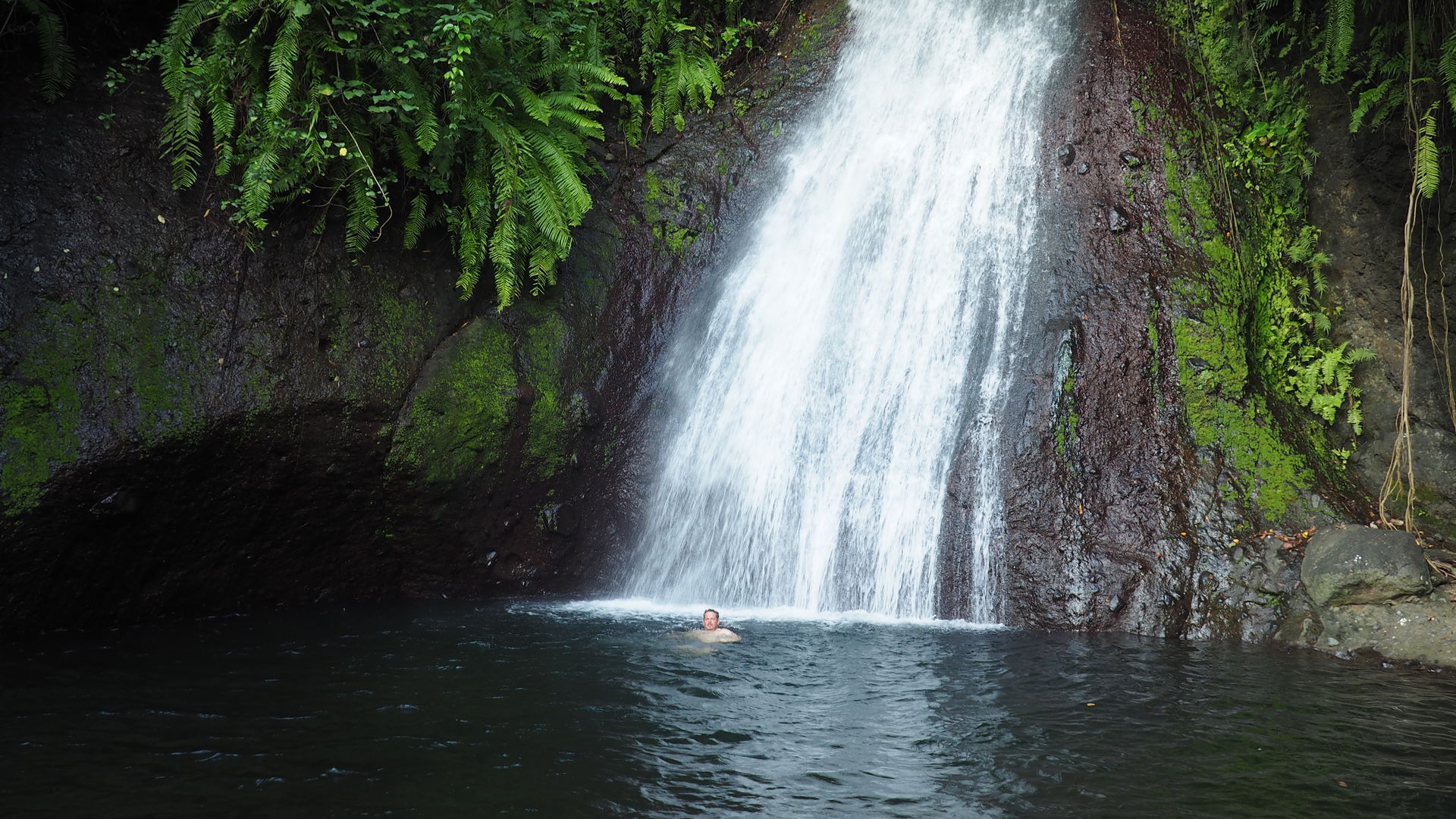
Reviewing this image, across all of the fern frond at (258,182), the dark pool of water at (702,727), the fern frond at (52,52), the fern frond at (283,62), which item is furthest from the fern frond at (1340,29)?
the fern frond at (52,52)

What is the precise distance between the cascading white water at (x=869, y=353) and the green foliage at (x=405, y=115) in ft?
7.46

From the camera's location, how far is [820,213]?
10.2 meters

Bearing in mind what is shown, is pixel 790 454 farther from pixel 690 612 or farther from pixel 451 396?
pixel 451 396

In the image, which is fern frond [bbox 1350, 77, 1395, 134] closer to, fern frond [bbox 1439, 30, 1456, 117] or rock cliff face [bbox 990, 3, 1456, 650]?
rock cliff face [bbox 990, 3, 1456, 650]

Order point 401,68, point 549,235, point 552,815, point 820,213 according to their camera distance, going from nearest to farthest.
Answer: point 552,815 → point 401,68 → point 549,235 → point 820,213

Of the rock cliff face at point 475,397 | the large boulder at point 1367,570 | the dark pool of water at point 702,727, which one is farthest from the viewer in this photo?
the rock cliff face at point 475,397

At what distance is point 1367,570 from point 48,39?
36.0 ft

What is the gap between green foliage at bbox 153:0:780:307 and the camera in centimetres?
721

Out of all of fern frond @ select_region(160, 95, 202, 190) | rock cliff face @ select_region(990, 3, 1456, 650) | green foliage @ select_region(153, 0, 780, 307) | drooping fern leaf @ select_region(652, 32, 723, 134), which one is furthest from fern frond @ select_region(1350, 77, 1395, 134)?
fern frond @ select_region(160, 95, 202, 190)

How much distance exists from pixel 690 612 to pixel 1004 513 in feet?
9.39

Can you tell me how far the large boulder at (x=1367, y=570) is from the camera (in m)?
6.53

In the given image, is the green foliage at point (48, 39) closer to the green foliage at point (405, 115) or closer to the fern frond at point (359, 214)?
the green foliage at point (405, 115)

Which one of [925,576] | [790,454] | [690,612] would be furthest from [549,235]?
[925,576]

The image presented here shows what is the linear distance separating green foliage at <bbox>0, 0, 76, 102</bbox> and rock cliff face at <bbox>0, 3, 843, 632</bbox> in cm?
17
